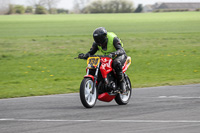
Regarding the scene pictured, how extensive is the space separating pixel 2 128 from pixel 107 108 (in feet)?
9.24

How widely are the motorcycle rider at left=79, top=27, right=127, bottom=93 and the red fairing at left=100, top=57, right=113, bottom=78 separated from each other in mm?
127

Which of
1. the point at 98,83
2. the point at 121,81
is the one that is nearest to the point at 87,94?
the point at 98,83

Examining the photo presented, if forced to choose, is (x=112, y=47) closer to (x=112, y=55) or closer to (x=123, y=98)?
(x=112, y=55)

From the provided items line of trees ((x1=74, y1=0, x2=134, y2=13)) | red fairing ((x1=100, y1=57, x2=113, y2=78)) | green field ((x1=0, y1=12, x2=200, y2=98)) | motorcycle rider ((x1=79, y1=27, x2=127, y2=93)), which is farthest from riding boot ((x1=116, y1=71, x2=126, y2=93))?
line of trees ((x1=74, y1=0, x2=134, y2=13))

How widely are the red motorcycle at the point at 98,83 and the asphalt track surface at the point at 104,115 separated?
0.22m

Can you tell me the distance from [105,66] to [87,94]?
0.71 meters

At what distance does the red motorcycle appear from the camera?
944 centimetres

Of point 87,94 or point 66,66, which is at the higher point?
point 87,94

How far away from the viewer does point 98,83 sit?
9.89m

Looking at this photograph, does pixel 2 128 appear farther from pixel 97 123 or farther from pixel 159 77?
pixel 159 77

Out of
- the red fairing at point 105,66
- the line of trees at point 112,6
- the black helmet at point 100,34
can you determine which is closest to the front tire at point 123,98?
the red fairing at point 105,66

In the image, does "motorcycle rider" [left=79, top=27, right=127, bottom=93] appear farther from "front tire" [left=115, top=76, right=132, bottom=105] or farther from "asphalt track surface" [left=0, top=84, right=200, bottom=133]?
"asphalt track surface" [left=0, top=84, right=200, bottom=133]

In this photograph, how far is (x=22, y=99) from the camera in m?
11.3

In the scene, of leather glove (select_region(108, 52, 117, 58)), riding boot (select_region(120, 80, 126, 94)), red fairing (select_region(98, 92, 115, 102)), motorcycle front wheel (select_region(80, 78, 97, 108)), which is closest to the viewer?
motorcycle front wheel (select_region(80, 78, 97, 108))
